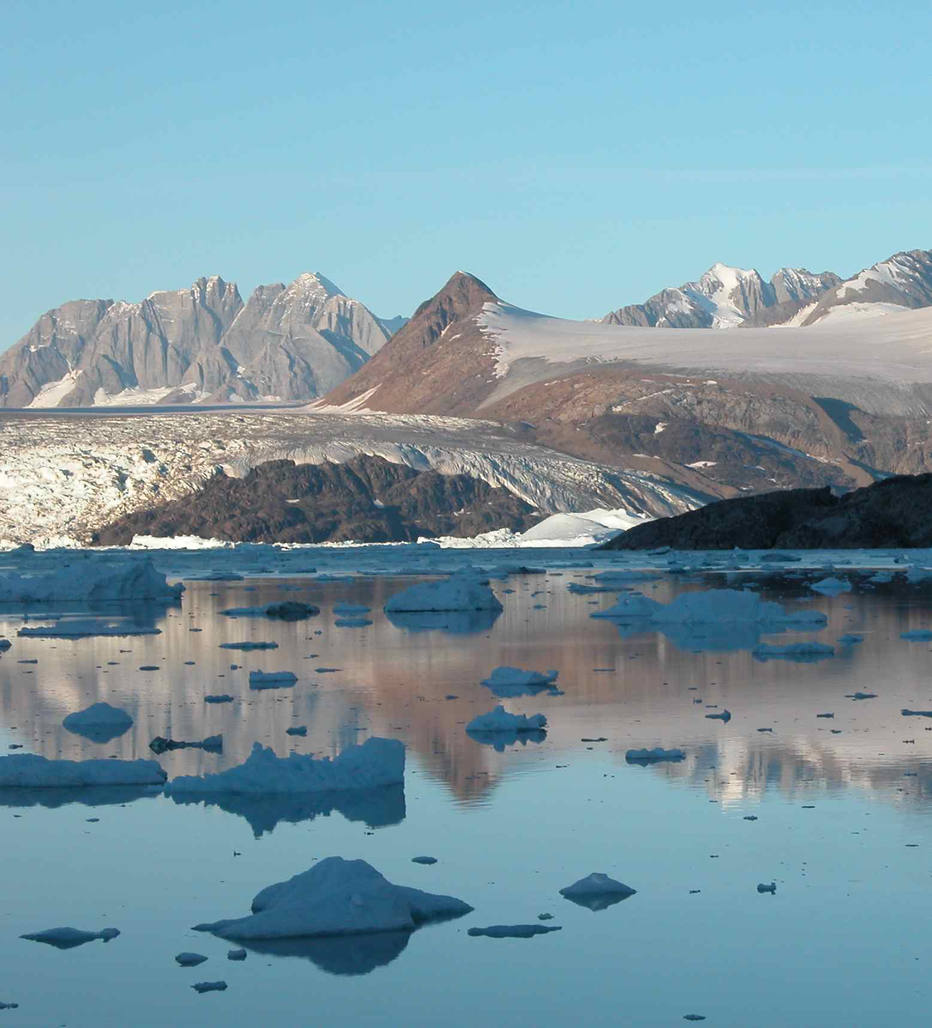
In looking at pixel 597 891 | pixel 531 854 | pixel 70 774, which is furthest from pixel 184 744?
pixel 597 891

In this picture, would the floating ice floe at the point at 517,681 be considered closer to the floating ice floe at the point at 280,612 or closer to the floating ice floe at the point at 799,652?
the floating ice floe at the point at 799,652

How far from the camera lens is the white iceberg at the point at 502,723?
10.1 m

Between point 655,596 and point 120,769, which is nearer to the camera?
point 120,769

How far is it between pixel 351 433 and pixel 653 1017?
8331cm

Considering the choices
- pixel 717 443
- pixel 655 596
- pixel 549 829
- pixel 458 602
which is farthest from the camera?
pixel 717 443

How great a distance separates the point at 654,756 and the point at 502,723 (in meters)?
1.31

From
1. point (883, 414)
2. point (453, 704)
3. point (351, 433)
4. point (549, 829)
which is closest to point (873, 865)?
point (549, 829)

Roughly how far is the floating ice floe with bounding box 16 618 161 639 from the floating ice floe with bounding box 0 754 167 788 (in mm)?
10106

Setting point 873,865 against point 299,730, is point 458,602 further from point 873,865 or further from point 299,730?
point 873,865

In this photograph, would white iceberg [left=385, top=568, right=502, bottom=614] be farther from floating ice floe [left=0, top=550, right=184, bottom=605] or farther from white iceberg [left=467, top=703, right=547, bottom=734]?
white iceberg [left=467, top=703, right=547, bottom=734]

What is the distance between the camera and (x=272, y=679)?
43.7 feet

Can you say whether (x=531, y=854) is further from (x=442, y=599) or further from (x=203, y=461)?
(x=203, y=461)

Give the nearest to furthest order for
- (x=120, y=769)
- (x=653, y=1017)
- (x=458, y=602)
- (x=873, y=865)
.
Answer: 1. (x=653, y=1017)
2. (x=873, y=865)
3. (x=120, y=769)
4. (x=458, y=602)

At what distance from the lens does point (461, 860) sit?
677 centimetres
